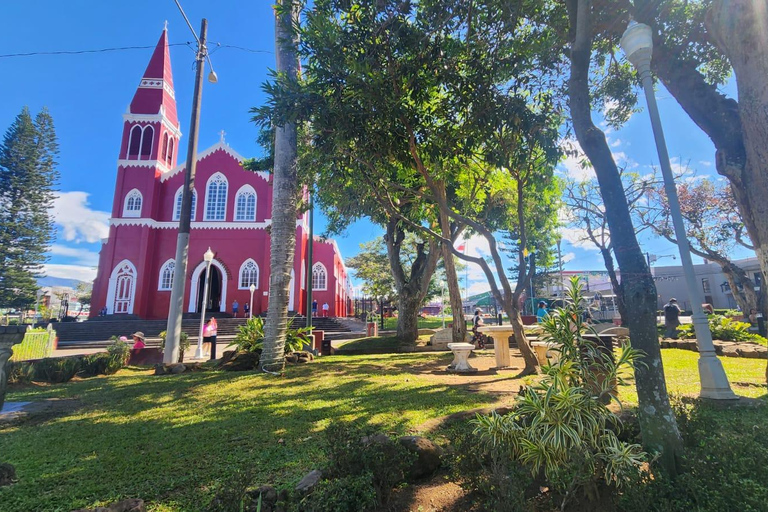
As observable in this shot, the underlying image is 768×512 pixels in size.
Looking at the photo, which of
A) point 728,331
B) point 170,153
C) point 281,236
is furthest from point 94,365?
point 170,153

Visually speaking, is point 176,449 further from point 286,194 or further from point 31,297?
point 31,297

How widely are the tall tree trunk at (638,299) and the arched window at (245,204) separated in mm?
25531

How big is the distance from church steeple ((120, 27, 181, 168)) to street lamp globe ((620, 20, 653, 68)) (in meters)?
28.7

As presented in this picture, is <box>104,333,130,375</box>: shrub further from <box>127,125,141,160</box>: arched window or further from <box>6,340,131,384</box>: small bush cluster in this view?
<box>127,125,141,160</box>: arched window

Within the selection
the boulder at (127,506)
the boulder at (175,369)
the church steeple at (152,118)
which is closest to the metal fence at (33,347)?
the boulder at (175,369)

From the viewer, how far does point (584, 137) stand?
10.6 ft

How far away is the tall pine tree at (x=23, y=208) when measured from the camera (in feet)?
97.6

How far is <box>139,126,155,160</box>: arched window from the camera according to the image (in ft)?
85.5

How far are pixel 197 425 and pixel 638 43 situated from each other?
263 inches

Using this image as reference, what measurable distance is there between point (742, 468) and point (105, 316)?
2900 centimetres

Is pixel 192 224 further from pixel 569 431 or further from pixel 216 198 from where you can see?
pixel 569 431

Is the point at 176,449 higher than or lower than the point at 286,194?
lower

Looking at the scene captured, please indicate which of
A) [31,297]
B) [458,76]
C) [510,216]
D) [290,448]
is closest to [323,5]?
[458,76]

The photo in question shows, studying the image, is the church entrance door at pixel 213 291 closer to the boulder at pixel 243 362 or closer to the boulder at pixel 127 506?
the boulder at pixel 243 362
